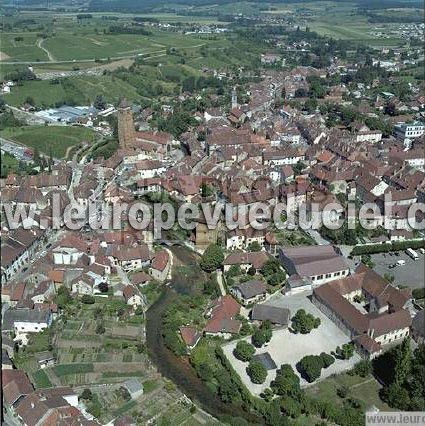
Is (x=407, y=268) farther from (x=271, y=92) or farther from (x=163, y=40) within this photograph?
(x=163, y=40)

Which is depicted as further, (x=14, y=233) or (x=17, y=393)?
(x=14, y=233)

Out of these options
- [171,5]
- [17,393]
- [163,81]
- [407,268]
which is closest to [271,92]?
[163,81]

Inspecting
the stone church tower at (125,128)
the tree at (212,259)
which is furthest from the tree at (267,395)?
the stone church tower at (125,128)

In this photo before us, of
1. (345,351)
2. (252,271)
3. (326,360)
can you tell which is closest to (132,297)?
(252,271)

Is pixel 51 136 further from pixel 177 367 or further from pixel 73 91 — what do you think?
pixel 177 367

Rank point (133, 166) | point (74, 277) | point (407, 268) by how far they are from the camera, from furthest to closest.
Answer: point (133, 166)
point (407, 268)
point (74, 277)

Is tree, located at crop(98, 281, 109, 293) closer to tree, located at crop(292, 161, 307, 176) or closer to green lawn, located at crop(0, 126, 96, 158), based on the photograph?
tree, located at crop(292, 161, 307, 176)
